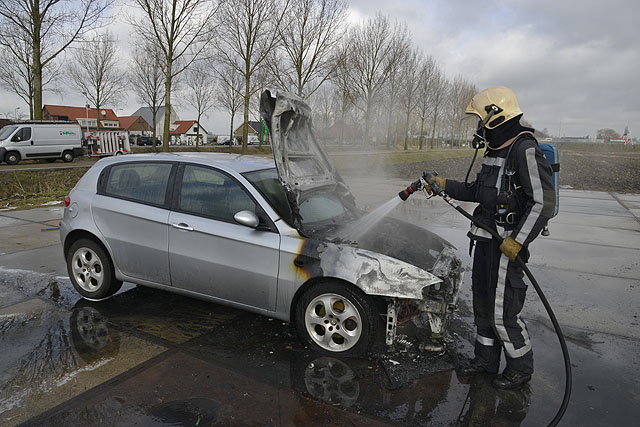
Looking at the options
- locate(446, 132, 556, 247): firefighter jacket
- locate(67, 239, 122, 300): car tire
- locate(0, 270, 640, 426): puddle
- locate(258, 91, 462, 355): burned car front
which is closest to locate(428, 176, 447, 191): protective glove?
locate(446, 132, 556, 247): firefighter jacket

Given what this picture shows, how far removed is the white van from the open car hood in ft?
63.5

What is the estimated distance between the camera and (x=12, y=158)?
18.7m

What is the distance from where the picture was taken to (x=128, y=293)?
181 inches

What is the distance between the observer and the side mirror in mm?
3373

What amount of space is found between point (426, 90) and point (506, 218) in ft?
136

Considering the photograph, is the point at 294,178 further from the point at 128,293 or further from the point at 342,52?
the point at 342,52

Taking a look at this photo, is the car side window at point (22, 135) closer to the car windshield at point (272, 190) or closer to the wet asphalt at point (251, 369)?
the wet asphalt at point (251, 369)

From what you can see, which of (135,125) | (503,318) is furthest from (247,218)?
(135,125)

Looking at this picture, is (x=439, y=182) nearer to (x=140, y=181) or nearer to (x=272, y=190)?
(x=272, y=190)

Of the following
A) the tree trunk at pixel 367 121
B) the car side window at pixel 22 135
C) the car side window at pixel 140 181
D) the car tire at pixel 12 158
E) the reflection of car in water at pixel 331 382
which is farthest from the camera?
the tree trunk at pixel 367 121

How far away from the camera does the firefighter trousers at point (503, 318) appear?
119 inches

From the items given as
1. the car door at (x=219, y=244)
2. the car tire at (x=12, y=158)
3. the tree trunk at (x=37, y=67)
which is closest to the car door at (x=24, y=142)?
the car tire at (x=12, y=158)

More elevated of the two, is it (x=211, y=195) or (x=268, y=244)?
(x=211, y=195)

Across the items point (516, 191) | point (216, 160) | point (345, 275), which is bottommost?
point (345, 275)
